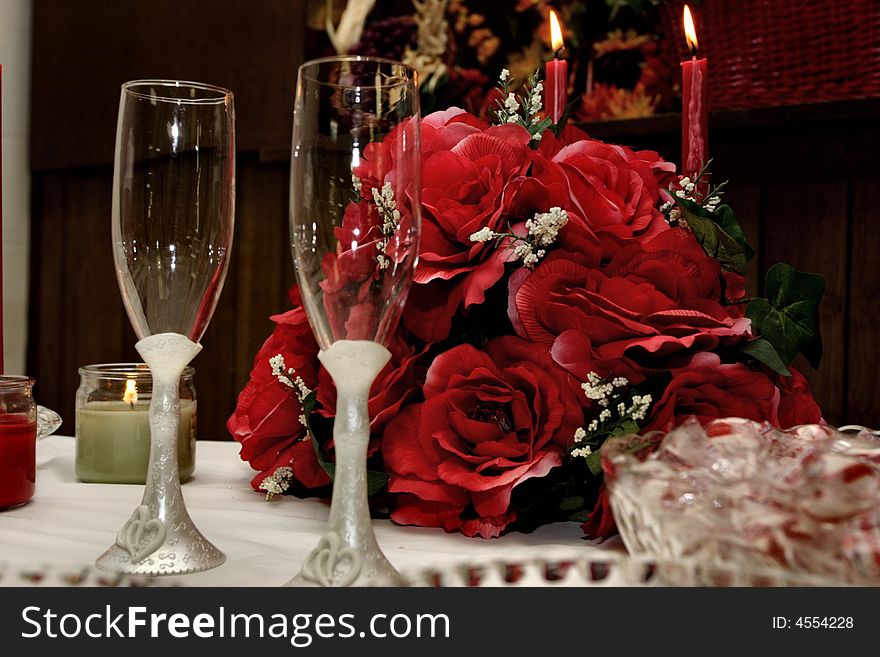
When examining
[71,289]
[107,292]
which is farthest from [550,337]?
[71,289]

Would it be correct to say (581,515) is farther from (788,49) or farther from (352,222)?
(788,49)

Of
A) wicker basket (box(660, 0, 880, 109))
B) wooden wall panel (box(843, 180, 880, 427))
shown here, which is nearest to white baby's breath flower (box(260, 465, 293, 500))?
wicker basket (box(660, 0, 880, 109))

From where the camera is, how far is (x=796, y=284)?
0.62 meters

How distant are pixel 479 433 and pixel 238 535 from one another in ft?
0.56

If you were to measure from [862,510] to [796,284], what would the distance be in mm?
307

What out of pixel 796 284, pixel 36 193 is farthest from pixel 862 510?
pixel 36 193

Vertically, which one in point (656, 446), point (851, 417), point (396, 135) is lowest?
point (851, 417)

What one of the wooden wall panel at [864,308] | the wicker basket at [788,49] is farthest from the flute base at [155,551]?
the wooden wall panel at [864,308]

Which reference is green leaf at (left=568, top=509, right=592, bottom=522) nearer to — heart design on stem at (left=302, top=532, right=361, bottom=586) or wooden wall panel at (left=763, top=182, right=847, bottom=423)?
heart design on stem at (left=302, top=532, right=361, bottom=586)

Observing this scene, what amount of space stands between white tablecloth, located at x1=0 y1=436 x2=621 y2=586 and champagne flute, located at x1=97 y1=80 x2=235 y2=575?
3cm

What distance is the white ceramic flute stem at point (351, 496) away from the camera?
424 millimetres

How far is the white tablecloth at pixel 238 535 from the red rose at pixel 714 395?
0.09 metres

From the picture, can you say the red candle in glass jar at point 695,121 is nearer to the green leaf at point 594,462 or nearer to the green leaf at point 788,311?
the green leaf at point 788,311
